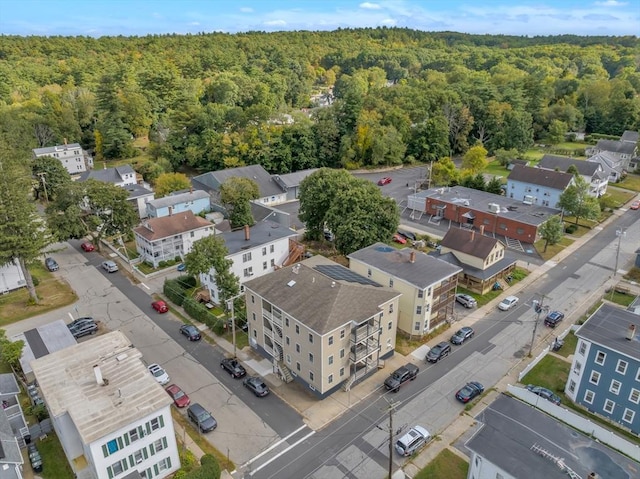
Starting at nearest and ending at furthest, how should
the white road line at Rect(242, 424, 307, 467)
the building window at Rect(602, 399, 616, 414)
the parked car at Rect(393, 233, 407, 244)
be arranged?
1. the white road line at Rect(242, 424, 307, 467)
2. the building window at Rect(602, 399, 616, 414)
3. the parked car at Rect(393, 233, 407, 244)

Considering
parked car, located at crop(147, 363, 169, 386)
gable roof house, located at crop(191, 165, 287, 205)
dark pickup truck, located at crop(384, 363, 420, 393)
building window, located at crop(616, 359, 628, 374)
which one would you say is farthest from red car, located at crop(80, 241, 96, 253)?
building window, located at crop(616, 359, 628, 374)

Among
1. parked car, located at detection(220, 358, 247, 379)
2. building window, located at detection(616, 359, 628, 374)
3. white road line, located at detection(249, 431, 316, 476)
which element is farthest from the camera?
parked car, located at detection(220, 358, 247, 379)

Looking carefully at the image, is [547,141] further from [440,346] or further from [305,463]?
[305,463]

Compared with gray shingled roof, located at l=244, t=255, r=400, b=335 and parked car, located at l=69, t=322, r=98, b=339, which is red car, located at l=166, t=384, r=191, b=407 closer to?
gray shingled roof, located at l=244, t=255, r=400, b=335

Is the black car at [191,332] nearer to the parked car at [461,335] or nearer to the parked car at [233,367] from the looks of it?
the parked car at [233,367]

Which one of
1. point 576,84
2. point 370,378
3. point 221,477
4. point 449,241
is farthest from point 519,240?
point 576,84
